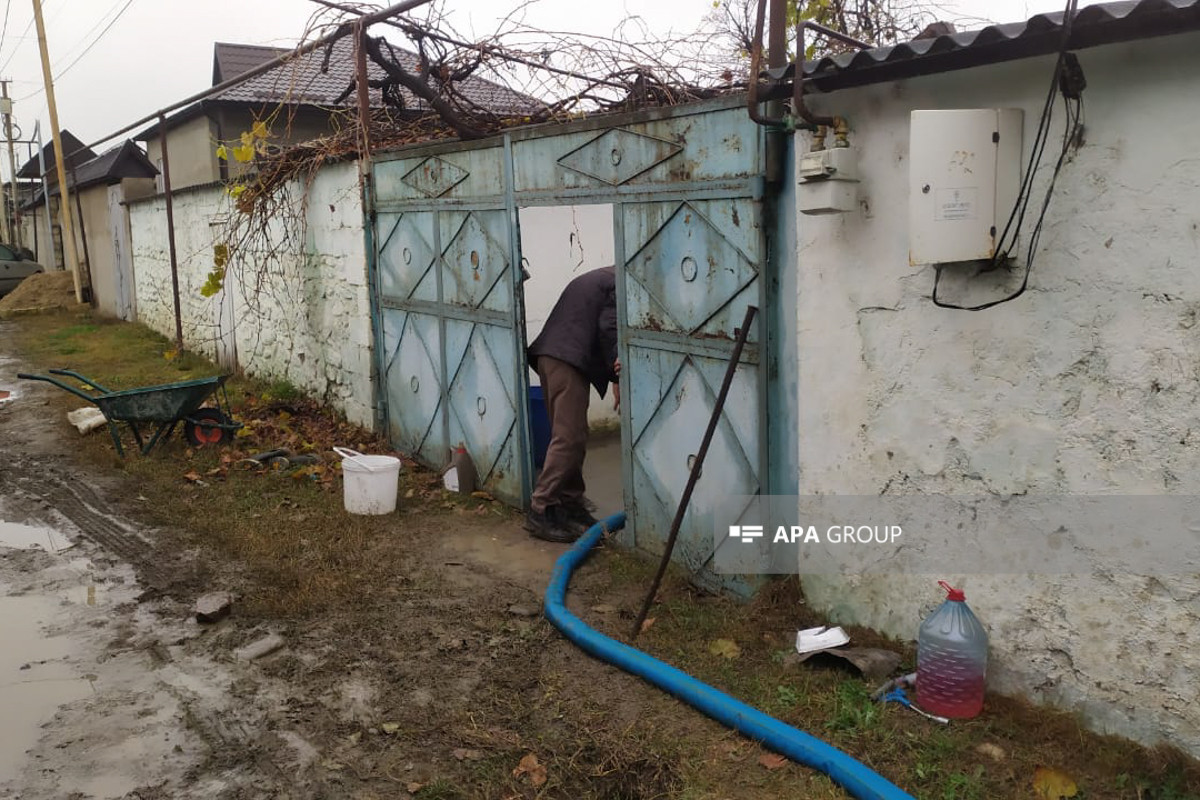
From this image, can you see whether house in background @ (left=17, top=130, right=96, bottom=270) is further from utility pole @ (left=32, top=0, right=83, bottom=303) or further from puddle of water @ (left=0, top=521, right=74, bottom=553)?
puddle of water @ (left=0, top=521, right=74, bottom=553)

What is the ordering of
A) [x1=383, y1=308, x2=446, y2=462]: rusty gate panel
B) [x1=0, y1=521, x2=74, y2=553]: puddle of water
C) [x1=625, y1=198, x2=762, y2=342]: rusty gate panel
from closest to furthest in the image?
1. [x1=625, y1=198, x2=762, y2=342]: rusty gate panel
2. [x1=0, y1=521, x2=74, y2=553]: puddle of water
3. [x1=383, y1=308, x2=446, y2=462]: rusty gate panel

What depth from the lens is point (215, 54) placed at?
2305cm

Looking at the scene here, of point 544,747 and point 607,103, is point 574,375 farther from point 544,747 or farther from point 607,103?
point 544,747

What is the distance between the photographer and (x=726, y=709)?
4148mm

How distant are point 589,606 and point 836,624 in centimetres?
144

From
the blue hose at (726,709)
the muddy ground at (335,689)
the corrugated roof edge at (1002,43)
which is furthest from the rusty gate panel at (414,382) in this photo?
the corrugated roof edge at (1002,43)

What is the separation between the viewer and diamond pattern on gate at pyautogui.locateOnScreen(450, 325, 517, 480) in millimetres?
7406

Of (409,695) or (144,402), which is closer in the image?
(409,695)

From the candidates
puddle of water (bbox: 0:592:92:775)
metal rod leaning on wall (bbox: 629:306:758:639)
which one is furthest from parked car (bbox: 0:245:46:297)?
metal rod leaning on wall (bbox: 629:306:758:639)

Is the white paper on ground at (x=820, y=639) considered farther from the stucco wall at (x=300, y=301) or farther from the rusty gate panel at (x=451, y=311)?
the stucco wall at (x=300, y=301)

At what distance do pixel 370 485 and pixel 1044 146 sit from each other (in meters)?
5.19

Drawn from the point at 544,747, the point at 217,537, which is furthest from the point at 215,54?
the point at 544,747

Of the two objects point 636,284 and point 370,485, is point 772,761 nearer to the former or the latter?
point 636,284

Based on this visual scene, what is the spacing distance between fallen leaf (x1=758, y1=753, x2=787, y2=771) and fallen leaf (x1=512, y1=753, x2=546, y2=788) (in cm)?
87
